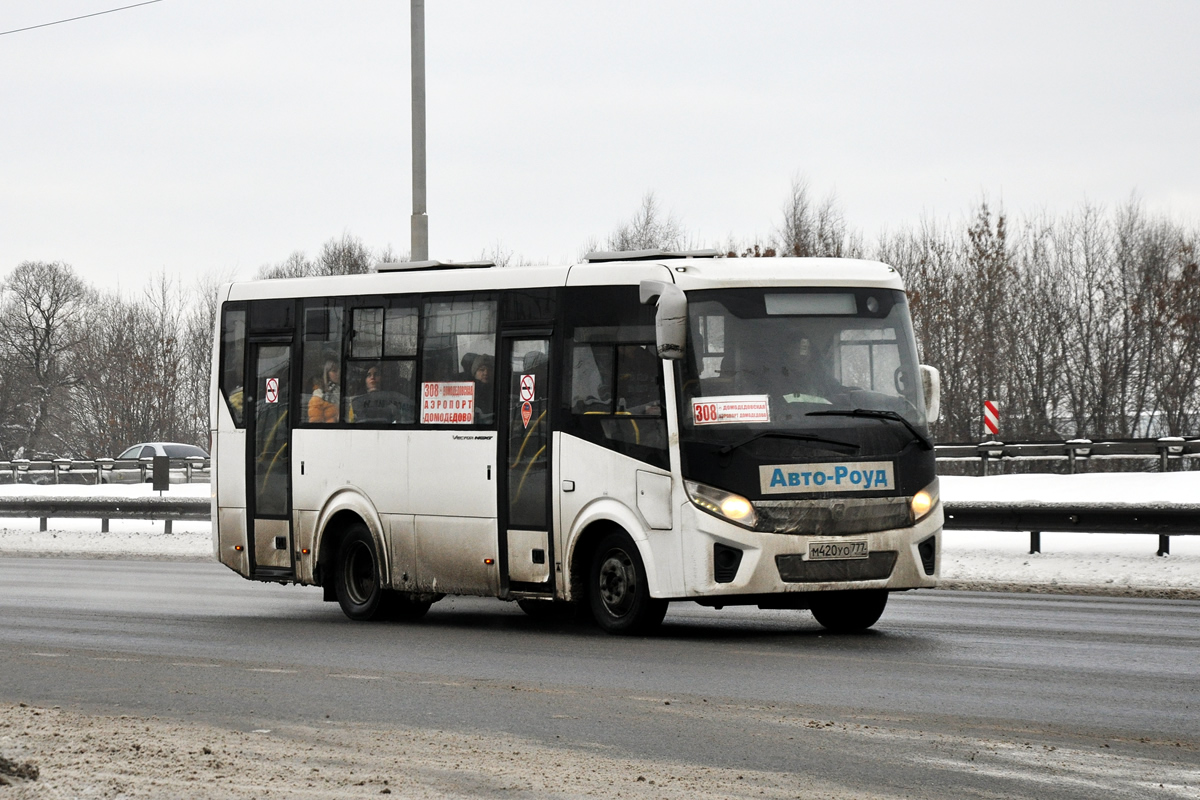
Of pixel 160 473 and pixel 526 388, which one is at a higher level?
pixel 526 388

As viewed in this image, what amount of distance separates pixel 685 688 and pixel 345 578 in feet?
19.4

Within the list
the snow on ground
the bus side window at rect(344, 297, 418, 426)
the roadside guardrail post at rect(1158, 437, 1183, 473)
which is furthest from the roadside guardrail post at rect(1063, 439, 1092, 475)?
the bus side window at rect(344, 297, 418, 426)

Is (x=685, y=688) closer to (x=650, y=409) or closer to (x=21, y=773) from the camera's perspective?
(x=650, y=409)

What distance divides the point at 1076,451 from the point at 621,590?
94.1ft

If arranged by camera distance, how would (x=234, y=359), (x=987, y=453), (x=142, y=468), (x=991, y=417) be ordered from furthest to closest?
(x=142, y=468)
(x=991, y=417)
(x=987, y=453)
(x=234, y=359)

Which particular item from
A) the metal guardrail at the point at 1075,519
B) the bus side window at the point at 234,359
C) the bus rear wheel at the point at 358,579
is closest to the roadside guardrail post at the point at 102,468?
the metal guardrail at the point at 1075,519

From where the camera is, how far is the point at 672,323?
12328mm

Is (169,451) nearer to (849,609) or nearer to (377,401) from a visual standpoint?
(377,401)

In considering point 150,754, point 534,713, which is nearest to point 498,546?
point 534,713

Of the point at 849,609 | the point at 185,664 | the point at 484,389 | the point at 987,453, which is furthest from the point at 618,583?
the point at 987,453

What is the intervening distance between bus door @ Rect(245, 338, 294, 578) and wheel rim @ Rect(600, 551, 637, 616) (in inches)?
145

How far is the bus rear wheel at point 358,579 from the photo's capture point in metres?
15.1

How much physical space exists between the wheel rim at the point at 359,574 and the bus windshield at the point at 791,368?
4005 millimetres

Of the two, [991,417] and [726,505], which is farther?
[991,417]
